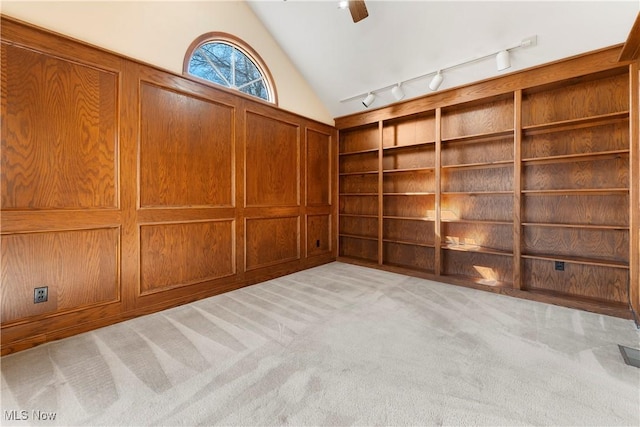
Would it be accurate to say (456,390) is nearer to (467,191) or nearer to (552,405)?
(552,405)

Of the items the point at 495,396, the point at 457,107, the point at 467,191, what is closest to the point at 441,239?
the point at 467,191

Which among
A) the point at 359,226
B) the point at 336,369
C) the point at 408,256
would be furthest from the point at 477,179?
the point at 336,369

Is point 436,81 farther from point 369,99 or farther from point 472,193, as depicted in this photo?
point 472,193

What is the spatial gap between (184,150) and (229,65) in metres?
1.22

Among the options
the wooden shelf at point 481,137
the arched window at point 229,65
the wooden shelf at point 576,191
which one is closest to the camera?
the wooden shelf at point 576,191

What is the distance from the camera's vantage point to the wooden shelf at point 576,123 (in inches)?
98.8

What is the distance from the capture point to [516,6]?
7.86 ft

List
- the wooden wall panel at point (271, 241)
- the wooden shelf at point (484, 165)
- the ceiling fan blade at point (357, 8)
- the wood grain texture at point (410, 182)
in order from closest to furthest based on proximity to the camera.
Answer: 1. the ceiling fan blade at point (357, 8)
2. the wooden shelf at point (484, 165)
3. the wooden wall panel at point (271, 241)
4. the wood grain texture at point (410, 182)

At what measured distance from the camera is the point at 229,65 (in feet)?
10.4

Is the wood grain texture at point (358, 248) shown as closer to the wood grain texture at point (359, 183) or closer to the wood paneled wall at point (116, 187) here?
the wood grain texture at point (359, 183)

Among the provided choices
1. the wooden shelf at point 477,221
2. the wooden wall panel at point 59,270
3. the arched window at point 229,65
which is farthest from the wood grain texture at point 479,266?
the wooden wall panel at point 59,270

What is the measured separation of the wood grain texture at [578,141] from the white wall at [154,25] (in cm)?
300

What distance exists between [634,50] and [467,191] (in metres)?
1.77

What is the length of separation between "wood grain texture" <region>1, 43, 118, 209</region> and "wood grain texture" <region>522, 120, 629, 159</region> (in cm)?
411
